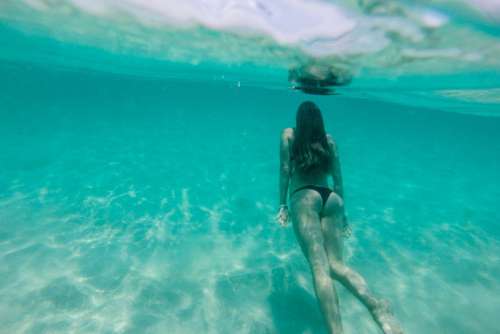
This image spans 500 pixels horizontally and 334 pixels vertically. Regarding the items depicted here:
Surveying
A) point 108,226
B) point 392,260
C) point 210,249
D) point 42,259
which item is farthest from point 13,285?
point 392,260

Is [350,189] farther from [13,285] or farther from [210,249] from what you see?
[13,285]

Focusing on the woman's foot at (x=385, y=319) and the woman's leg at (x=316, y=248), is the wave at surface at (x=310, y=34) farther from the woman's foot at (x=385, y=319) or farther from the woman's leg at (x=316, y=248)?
the woman's foot at (x=385, y=319)

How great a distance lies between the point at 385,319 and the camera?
425cm

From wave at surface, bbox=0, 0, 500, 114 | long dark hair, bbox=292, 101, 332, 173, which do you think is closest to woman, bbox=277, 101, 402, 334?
long dark hair, bbox=292, 101, 332, 173

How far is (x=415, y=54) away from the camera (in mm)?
10875

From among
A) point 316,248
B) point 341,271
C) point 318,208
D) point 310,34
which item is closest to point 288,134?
point 318,208

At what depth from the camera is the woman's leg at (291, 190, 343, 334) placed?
426 cm

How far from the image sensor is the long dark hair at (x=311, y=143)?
18.3 ft

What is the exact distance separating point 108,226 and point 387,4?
939 centimetres

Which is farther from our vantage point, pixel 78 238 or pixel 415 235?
pixel 415 235

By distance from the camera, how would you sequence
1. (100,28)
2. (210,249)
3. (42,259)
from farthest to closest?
1. (100,28)
2. (210,249)
3. (42,259)

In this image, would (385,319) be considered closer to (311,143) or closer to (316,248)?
(316,248)

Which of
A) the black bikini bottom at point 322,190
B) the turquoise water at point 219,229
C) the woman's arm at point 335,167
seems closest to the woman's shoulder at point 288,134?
the woman's arm at point 335,167

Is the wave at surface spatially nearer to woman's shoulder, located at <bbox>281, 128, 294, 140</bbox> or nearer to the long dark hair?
the long dark hair
